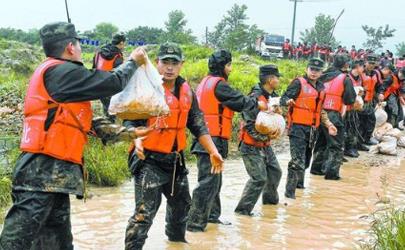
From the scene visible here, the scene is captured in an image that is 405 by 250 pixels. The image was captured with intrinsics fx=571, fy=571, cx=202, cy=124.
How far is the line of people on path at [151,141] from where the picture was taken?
3576 millimetres

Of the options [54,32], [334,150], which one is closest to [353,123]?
[334,150]

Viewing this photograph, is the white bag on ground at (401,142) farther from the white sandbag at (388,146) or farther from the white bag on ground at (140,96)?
the white bag on ground at (140,96)

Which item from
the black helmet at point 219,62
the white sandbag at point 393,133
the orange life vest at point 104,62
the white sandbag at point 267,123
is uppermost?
the black helmet at point 219,62

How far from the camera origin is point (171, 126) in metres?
4.82

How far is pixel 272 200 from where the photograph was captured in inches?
286

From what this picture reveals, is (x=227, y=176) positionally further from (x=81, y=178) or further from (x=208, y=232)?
(x=81, y=178)

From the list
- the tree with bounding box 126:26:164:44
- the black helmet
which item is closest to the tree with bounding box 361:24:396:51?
the tree with bounding box 126:26:164:44

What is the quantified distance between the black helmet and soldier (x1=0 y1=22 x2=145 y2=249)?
7.37 ft

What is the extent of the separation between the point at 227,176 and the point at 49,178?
19.5 ft

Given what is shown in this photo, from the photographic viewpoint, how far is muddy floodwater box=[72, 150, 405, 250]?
18.6 ft

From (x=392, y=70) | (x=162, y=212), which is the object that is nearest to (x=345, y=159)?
(x=392, y=70)

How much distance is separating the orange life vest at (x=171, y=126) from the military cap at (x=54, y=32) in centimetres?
119

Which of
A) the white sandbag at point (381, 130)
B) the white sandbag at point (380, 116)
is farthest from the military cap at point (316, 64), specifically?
the white sandbag at point (381, 130)

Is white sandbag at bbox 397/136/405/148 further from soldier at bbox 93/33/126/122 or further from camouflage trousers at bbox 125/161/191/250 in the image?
camouflage trousers at bbox 125/161/191/250
